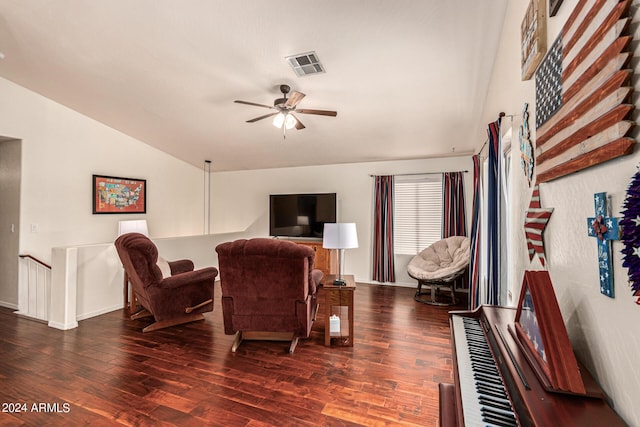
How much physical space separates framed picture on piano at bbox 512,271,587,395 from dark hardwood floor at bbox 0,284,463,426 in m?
1.31

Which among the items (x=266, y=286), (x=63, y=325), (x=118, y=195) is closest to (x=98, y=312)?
(x=63, y=325)

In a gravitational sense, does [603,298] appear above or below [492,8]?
below

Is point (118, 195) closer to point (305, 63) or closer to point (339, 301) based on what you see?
point (305, 63)

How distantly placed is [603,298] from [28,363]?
3885mm

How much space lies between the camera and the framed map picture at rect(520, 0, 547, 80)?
4.40 ft

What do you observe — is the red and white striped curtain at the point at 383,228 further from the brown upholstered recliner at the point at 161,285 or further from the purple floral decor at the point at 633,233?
the purple floral decor at the point at 633,233

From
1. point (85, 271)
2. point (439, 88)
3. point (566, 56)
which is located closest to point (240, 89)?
point (439, 88)

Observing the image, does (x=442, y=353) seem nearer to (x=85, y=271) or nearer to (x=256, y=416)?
(x=256, y=416)

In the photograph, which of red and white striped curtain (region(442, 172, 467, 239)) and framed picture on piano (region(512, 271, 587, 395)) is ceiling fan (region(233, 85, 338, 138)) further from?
Result: red and white striped curtain (region(442, 172, 467, 239))

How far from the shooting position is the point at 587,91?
881mm

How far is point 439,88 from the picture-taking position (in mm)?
3297

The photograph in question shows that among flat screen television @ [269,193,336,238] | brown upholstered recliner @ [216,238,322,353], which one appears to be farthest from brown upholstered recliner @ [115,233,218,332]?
flat screen television @ [269,193,336,238]

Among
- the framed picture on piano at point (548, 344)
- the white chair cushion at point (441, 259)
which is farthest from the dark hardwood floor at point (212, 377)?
the framed picture on piano at point (548, 344)

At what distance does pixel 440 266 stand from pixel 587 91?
14.0 ft
